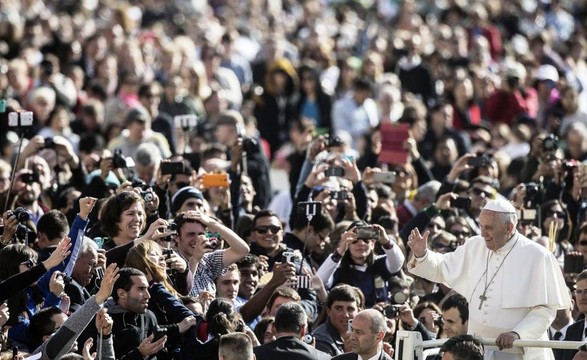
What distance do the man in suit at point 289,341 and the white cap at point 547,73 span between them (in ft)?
37.9

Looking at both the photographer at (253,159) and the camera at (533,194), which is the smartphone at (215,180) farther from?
the camera at (533,194)

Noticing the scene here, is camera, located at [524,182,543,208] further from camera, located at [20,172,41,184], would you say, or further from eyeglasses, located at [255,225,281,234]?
camera, located at [20,172,41,184]

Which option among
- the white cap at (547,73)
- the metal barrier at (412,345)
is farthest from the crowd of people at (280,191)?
the metal barrier at (412,345)

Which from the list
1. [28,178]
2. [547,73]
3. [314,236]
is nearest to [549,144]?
[314,236]

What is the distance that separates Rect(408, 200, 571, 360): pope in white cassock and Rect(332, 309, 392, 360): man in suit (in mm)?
602

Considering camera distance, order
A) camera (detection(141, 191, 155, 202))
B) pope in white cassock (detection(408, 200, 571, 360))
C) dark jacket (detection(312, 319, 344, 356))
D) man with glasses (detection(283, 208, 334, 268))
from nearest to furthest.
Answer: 1. pope in white cassock (detection(408, 200, 571, 360))
2. dark jacket (detection(312, 319, 344, 356))
3. camera (detection(141, 191, 155, 202))
4. man with glasses (detection(283, 208, 334, 268))

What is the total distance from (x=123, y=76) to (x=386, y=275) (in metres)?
8.60

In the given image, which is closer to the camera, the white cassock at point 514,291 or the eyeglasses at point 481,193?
the white cassock at point 514,291

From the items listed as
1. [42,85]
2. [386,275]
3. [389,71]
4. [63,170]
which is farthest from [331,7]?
[386,275]

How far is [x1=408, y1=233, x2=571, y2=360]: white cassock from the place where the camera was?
11922mm

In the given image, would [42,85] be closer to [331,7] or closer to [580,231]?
[580,231]

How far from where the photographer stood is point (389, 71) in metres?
24.5

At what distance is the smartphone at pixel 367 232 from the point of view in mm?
13547

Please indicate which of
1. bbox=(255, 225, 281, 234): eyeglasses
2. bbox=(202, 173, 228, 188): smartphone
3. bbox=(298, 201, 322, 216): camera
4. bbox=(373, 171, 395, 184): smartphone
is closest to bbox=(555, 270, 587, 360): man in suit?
→ bbox=(298, 201, 322, 216): camera
